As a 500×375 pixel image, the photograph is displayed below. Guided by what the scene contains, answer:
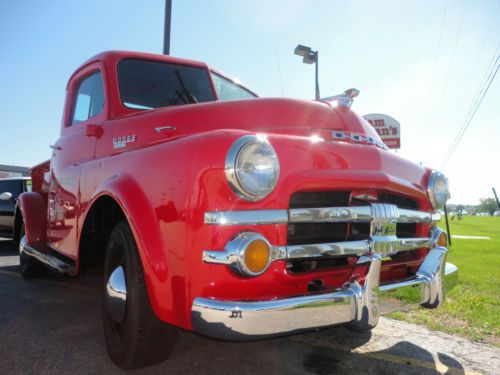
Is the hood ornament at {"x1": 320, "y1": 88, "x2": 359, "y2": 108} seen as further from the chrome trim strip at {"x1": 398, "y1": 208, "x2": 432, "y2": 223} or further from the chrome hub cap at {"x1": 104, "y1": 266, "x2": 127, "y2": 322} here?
the chrome hub cap at {"x1": 104, "y1": 266, "x2": 127, "y2": 322}

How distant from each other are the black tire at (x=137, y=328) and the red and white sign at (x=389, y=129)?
33.7 feet

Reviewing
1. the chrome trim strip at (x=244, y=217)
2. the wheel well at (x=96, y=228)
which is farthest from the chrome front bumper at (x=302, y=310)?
the wheel well at (x=96, y=228)

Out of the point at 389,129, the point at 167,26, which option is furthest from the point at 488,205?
the point at 167,26

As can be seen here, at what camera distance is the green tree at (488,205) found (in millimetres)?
109625

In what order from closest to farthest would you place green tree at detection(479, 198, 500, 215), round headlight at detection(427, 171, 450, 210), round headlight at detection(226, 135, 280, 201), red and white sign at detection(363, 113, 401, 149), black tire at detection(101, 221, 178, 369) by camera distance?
round headlight at detection(226, 135, 280, 201), black tire at detection(101, 221, 178, 369), round headlight at detection(427, 171, 450, 210), red and white sign at detection(363, 113, 401, 149), green tree at detection(479, 198, 500, 215)

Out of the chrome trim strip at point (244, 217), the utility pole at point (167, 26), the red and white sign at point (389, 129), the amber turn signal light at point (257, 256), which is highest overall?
the utility pole at point (167, 26)

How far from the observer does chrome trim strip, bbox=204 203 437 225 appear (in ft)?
5.34

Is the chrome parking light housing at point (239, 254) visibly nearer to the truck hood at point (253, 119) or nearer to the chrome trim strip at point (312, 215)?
the chrome trim strip at point (312, 215)

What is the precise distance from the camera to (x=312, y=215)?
1781mm

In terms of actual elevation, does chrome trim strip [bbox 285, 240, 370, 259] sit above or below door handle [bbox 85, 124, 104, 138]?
below

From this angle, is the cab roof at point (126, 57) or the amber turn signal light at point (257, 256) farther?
the cab roof at point (126, 57)

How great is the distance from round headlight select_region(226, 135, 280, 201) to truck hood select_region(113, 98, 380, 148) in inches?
19.7

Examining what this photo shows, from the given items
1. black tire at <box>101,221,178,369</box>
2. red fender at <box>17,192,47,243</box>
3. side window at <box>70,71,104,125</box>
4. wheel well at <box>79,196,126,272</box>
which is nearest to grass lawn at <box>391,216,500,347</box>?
black tire at <box>101,221,178,369</box>

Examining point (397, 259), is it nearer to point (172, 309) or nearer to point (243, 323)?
point (243, 323)
